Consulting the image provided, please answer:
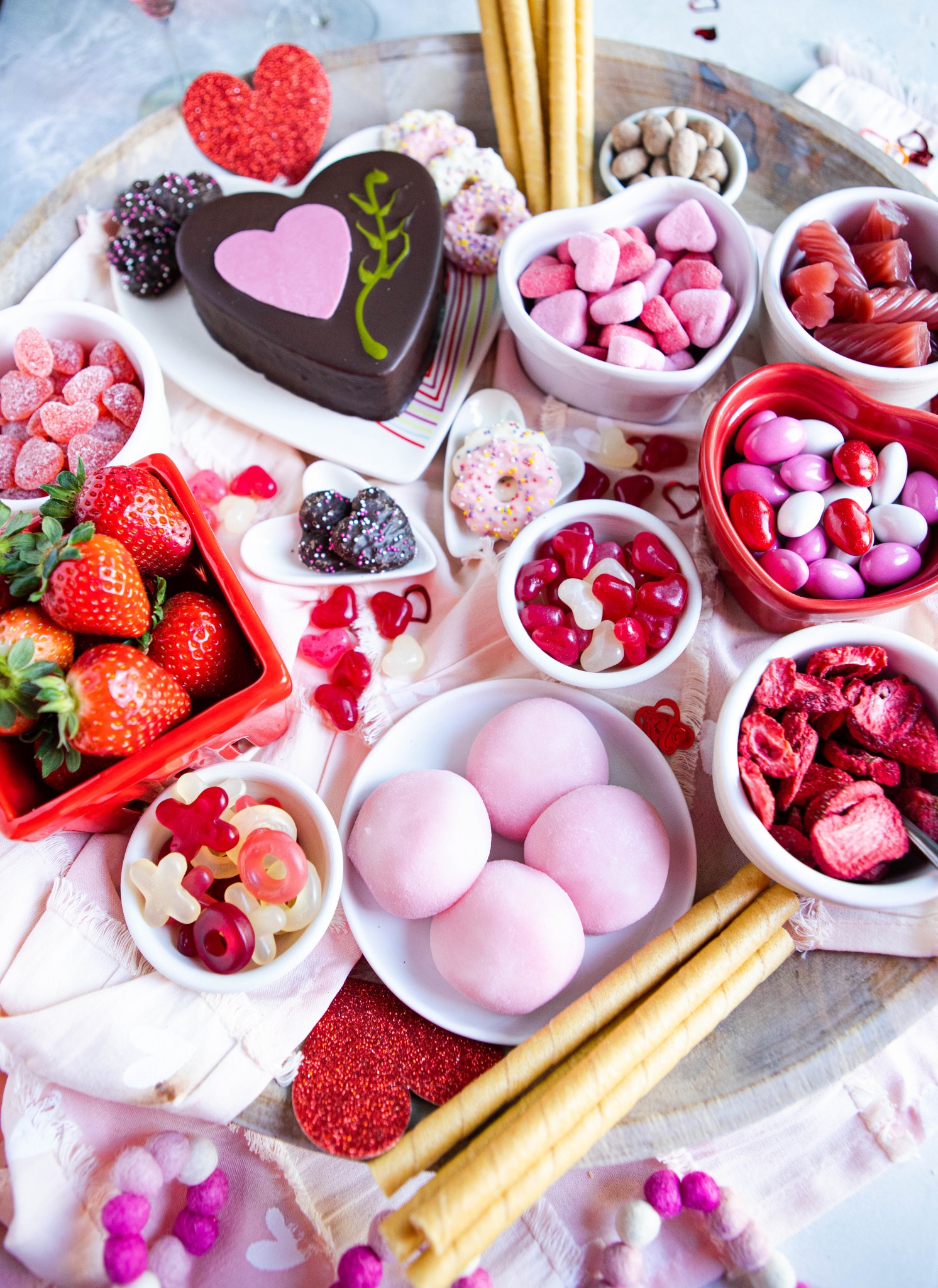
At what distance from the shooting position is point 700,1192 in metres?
1.05

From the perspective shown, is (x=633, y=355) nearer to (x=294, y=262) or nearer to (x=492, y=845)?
(x=294, y=262)

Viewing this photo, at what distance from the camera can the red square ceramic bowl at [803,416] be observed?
0.99 m

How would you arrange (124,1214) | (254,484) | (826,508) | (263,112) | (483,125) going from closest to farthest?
(124,1214), (826,508), (254,484), (263,112), (483,125)

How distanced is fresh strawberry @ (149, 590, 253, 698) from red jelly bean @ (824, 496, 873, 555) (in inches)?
28.5

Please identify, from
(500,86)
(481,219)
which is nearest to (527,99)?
(500,86)

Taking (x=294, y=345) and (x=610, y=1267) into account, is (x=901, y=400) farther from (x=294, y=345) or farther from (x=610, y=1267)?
(x=610, y=1267)

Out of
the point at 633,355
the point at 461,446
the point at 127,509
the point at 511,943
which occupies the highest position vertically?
the point at 127,509

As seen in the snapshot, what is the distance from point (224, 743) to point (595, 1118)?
1.89ft

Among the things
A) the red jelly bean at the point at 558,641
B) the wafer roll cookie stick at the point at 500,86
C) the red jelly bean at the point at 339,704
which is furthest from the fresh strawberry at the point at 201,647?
the wafer roll cookie stick at the point at 500,86

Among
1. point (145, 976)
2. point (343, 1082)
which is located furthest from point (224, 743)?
point (343, 1082)

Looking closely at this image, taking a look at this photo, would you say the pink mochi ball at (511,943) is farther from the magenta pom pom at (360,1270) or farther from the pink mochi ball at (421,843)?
the magenta pom pom at (360,1270)

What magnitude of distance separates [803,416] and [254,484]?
78 centimetres

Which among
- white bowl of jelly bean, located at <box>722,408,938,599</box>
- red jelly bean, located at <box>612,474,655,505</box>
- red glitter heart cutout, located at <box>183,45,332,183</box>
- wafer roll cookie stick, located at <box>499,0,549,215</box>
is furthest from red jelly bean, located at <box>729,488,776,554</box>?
red glitter heart cutout, located at <box>183,45,332,183</box>

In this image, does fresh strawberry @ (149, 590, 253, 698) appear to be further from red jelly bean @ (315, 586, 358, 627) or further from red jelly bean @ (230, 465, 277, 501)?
red jelly bean @ (230, 465, 277, 501)
